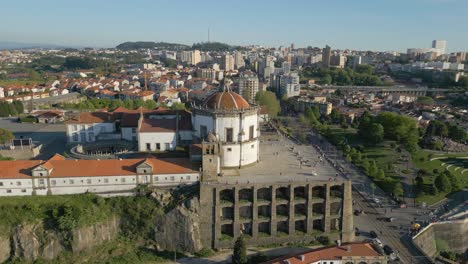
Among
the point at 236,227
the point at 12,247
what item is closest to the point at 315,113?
the point at 236,227

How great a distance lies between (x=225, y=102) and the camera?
47.9 meters

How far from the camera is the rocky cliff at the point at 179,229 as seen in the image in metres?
38.9

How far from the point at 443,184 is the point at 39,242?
52.1m

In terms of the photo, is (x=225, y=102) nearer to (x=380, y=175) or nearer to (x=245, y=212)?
(x=245, y=212)

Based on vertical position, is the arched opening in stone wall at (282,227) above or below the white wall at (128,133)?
below

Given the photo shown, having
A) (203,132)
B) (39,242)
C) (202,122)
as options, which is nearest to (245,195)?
(203,132)

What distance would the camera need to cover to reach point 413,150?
223 ft

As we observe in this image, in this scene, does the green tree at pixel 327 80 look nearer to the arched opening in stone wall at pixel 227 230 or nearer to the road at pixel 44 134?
the road at pixel 44 134

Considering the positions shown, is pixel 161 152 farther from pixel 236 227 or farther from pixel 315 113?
pixel 315 113

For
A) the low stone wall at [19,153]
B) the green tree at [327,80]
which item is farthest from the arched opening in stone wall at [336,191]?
the green tree at [327,80]

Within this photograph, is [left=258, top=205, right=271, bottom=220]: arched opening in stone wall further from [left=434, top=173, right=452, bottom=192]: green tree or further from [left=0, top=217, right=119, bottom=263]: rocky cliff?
[left=434, top=173, right=452, bottom=192]: green tree

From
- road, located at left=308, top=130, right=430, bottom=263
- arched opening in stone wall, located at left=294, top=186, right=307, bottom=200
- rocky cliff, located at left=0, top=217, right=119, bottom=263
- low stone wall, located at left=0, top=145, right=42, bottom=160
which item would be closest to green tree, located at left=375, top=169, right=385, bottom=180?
road, located at left=308, top=130, right=430, bottom=263

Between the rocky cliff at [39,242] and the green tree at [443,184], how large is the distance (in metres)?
46.9

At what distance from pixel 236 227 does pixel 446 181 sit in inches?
1291
